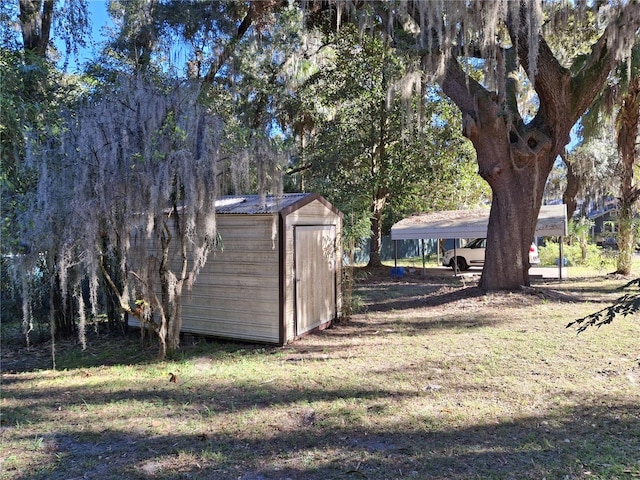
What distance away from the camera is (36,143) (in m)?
5.02

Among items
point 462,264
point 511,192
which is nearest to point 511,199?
point 511,192

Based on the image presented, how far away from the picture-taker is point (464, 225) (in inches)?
561

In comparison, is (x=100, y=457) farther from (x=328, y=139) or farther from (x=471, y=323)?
(x=328, y=139)

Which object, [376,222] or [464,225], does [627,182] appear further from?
[376,222]

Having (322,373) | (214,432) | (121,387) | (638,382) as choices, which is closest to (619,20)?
(638,382)

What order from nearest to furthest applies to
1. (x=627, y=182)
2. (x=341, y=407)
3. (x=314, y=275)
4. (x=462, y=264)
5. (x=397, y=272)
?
1. (x=341, y=407)
2. (x=314, y=275)
3. (x=627, y=182)
4. (x=397, y=272)
5. (x=462, y=264)

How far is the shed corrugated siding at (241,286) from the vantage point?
6445 millimetres

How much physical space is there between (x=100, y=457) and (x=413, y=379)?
3.15 meters

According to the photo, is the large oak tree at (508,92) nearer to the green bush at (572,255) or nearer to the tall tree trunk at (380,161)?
the tall tree trunk at (380,161)

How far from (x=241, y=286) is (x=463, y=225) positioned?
9689 millimetres

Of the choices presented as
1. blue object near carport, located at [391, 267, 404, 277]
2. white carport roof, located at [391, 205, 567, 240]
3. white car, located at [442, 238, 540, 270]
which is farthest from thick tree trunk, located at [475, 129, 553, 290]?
white car, located at [442, 238, 540, 270]

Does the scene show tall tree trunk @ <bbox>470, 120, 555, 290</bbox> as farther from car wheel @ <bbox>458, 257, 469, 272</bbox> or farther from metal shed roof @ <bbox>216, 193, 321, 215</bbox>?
car wheel @ <bbox>458, 257, 469, 272</bbox>

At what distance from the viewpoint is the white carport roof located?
1333 cm

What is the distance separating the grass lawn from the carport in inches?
257
